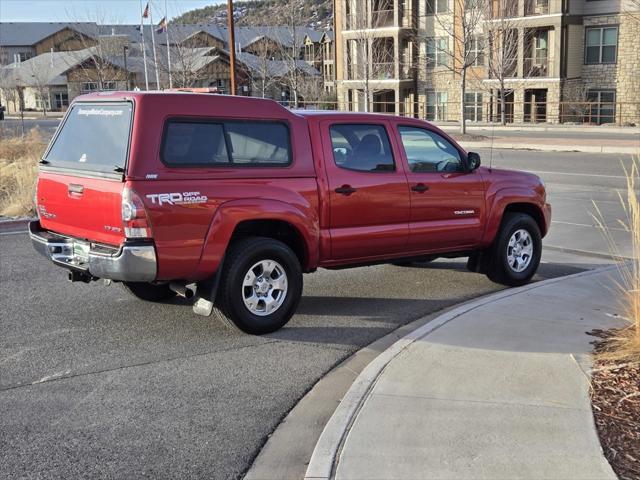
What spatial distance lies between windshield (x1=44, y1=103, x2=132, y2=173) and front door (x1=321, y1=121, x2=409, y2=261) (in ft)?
6.32

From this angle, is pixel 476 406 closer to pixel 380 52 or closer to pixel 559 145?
pixel 559 145

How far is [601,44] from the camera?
1677 inches

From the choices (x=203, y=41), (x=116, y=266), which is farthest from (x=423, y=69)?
(x=116, y=266)

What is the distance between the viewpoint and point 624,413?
4633 mm

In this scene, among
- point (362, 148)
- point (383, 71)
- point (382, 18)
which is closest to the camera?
point (362, 148)

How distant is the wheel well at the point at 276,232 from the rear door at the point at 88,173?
3.61 ft

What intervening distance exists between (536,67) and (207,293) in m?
41.0

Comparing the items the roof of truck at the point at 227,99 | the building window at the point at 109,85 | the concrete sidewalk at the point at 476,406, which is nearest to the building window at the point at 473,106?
the building window at the point at 109,85

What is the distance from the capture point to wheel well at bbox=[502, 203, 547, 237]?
879 centimetres

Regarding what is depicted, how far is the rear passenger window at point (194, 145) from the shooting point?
620 centimetres

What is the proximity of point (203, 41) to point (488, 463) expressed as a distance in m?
70.8

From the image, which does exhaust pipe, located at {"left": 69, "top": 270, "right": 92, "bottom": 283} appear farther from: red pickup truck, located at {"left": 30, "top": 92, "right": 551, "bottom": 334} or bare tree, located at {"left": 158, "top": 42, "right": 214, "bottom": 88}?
bare tree, located at {"left": 158, "top": 42, "right": 214, "bottom": 88}

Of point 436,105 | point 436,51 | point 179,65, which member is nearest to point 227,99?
point 179,65

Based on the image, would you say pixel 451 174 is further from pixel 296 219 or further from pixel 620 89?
pixel 620 89
